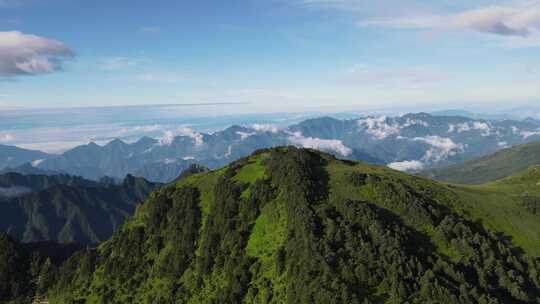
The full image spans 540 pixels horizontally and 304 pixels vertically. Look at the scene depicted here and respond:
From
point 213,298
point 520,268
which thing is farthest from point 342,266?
point 520,268

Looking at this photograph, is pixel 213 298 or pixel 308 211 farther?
pixel 308 211

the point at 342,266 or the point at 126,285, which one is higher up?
the point at 342,266

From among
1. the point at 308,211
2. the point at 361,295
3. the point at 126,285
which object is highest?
the point at 308,211

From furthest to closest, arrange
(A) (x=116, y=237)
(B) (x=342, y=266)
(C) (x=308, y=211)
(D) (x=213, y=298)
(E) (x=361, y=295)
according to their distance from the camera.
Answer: (A) (x=116, y=237) < (C) (x=308, y=211) < (D) (x=213, y=298) < (B) (x=342, y=266) < (E) (x=361, y=295)

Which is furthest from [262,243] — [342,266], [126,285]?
[126,285]

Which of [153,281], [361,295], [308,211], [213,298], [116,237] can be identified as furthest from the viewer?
[116,237]

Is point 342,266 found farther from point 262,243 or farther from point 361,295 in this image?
point 262,243
